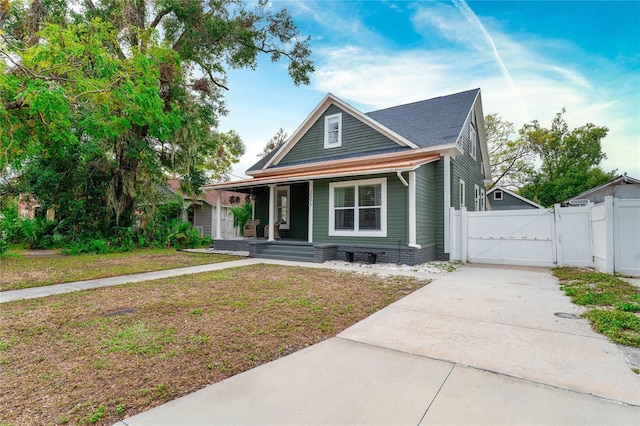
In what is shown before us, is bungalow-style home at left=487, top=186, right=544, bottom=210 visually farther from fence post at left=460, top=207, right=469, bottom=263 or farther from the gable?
the gable

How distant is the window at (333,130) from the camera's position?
1264cm

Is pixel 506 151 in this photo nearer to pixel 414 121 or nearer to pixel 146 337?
pixel 414 121

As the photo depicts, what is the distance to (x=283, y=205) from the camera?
13766mm

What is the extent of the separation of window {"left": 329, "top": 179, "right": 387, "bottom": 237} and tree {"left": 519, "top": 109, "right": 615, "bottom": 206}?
27781 millimetres

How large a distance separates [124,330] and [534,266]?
1031 cm

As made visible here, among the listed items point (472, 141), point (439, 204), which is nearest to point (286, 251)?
point (439, 204)

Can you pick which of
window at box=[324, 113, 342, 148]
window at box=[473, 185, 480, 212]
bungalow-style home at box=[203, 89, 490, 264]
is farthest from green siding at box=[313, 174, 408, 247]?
window at box=[473, 185, 480, 212]

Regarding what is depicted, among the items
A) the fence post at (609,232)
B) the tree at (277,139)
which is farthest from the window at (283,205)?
the tree at (277,139)

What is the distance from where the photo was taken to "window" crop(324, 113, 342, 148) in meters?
12.6

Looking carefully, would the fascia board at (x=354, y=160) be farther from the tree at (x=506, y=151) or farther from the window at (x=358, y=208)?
Result: the tree at (x=506, y=151)

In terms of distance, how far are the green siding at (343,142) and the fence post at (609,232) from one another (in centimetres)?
610

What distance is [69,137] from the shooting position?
8.02m

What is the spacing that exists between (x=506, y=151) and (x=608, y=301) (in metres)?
29.7

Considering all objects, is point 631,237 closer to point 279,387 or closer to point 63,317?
point 279,387
